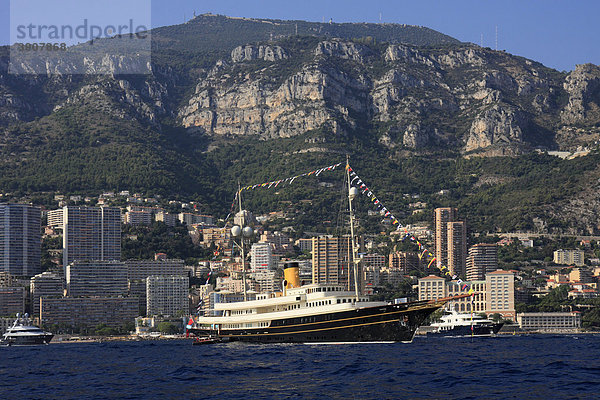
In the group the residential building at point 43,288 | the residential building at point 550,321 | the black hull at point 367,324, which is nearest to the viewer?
the black hull at point 367,324

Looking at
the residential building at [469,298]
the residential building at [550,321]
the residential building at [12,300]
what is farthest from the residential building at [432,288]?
the residential building at [12,300]

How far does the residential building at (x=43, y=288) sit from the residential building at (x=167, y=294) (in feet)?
58.0

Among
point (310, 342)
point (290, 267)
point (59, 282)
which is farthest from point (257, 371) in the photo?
point (59, 282)

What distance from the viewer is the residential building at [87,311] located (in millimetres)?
179375

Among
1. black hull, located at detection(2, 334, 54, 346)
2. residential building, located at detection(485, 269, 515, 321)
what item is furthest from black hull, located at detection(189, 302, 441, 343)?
residential building, located at detection(485, 269, 515, 321)

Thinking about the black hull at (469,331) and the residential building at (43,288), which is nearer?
the black hull at (469,331)

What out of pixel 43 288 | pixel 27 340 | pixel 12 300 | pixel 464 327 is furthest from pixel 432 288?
pixel 27 340

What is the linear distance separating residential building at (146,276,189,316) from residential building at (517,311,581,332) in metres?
65.6

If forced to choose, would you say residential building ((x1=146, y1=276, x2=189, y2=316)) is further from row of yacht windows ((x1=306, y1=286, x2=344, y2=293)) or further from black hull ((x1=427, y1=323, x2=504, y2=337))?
row of yacht windows ((x1=306, y1=286, x2=344, y2=293))

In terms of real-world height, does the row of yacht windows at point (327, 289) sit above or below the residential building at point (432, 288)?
above

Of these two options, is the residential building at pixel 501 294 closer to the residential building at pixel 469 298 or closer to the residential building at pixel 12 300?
the residential building at pixel 469 298

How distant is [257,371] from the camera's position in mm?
65062

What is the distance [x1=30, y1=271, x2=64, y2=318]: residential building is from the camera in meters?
188

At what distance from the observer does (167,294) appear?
643ft
